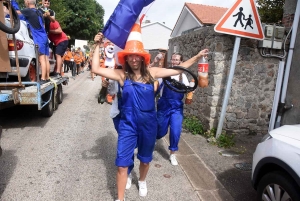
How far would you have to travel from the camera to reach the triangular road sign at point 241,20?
418cm

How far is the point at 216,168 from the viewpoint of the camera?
388cm

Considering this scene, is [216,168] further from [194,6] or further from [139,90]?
[194,6]

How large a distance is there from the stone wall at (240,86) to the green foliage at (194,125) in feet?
0.50

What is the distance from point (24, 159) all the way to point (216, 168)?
293 centimetres

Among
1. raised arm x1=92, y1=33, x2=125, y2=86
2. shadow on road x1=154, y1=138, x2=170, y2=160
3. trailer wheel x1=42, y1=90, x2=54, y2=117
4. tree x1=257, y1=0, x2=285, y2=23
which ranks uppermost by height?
tree x1=257, y1=0, x2=285, y2=23

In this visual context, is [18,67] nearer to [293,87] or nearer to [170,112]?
[170,112]

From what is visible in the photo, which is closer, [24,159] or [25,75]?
[24,159]

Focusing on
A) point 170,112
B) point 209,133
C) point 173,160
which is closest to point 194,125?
point 209,133

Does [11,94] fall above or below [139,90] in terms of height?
below

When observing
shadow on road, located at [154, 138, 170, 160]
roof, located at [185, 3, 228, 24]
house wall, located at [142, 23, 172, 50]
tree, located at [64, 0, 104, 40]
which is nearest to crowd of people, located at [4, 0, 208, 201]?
shadow on road, located at [154, 138, 170, 160]

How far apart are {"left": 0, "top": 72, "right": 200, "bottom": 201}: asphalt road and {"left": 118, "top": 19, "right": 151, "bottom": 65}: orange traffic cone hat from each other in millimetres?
1663

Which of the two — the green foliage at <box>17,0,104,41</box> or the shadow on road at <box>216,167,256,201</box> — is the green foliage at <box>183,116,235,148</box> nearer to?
the shadow on road at <box>216,167,256,201</box>

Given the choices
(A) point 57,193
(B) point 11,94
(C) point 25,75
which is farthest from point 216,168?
(C) point 25,75

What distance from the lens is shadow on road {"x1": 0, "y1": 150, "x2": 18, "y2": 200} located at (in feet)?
10.3
